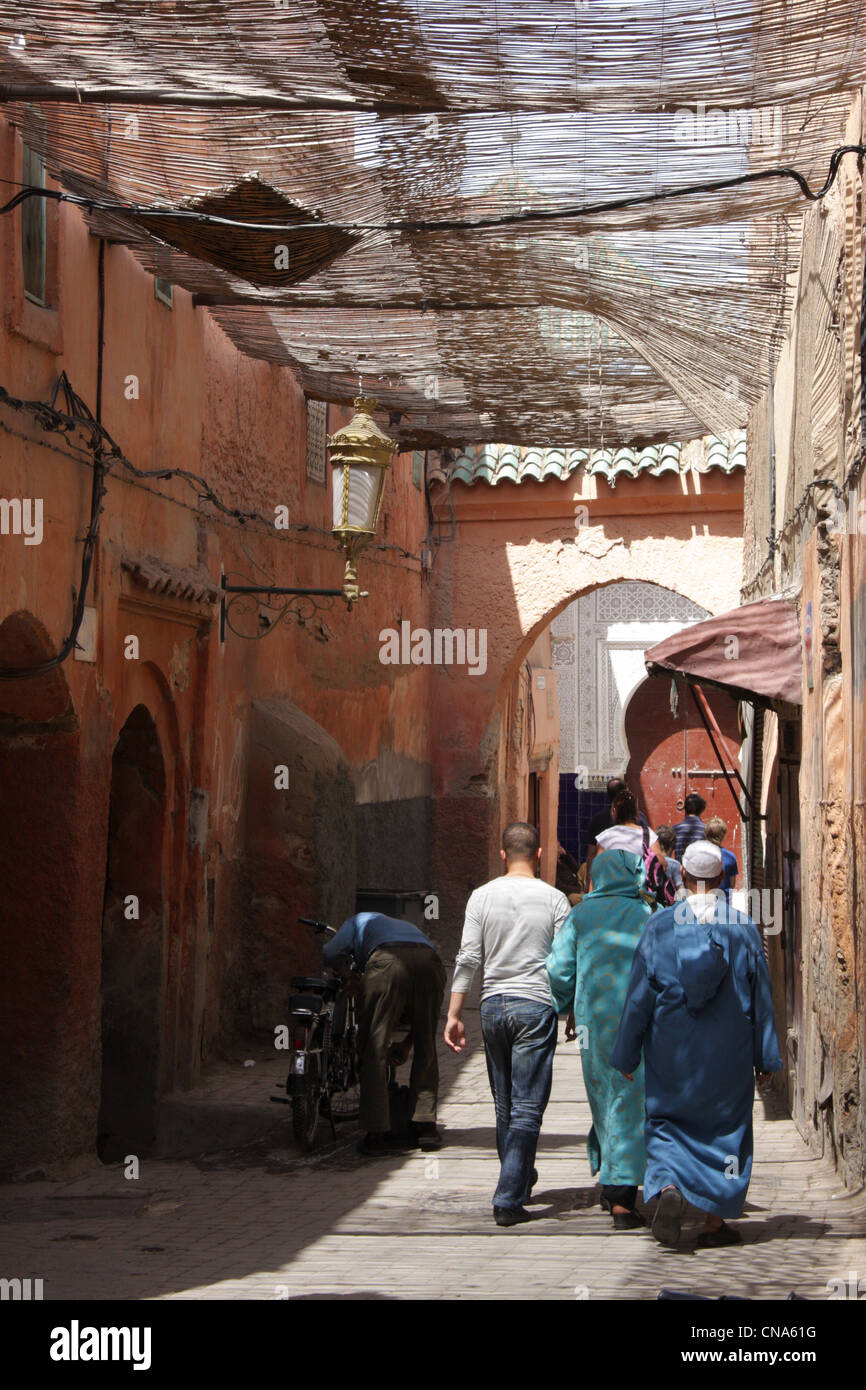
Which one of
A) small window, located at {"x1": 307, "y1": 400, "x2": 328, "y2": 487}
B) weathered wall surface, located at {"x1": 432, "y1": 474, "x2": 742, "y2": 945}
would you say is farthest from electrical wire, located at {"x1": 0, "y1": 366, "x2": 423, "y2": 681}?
weathered wall surface, located at {"x1": 432, "y1": 474, "x2": 742, "y2": 945}

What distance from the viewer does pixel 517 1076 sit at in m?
Result: 6.36

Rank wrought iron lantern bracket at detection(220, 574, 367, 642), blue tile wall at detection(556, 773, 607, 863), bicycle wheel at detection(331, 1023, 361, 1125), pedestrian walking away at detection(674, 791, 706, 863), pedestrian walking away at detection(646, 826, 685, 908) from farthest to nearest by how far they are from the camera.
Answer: blue tile wall at detection(556, 773, 607, 863) < pedestrian walking away at detection(674, 791, 706, 863) < wrought iron lantern bracket at detection(220, 574, 367, 642) < pedestrian walking away at detection(646, 826, 685, 908) < bicycle wheel at detection(331, 1023, 361, 1125)

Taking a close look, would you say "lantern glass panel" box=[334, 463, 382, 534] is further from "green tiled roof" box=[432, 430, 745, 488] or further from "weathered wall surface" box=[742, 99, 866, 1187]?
"green tiled roof" box=[432, 430, 745, 488]

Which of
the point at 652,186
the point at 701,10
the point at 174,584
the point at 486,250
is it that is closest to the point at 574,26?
the point at 701,10

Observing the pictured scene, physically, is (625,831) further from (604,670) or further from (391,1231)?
(604,670)

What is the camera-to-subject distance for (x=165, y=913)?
30.6 feet

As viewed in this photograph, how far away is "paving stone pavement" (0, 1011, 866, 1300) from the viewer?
5316 mm

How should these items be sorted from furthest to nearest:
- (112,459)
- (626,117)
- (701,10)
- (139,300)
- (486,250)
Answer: (139,300), (112,459), (486,250), (626,117), (701,10)

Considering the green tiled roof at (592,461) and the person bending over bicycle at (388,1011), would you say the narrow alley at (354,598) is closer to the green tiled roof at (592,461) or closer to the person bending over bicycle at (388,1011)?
the person bending over bicycle at (388,1011)

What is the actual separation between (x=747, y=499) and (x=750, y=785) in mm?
2433

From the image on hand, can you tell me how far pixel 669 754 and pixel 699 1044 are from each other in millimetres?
20389

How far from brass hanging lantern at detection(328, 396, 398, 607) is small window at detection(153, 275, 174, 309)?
1187 millimetres

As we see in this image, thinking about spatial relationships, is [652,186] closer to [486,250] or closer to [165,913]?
[486,250]

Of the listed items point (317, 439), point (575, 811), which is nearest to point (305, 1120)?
point (317, 439)
